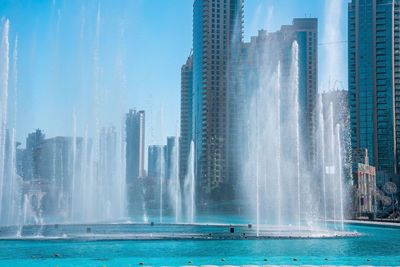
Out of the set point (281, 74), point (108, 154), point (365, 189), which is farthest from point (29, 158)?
point (281, 74)

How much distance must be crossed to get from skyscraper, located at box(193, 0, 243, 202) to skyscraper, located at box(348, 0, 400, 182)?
25.5 meters

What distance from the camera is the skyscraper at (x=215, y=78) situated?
108375 mm

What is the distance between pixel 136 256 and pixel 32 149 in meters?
52.5

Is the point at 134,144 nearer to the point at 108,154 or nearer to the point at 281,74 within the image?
the point at 281,74

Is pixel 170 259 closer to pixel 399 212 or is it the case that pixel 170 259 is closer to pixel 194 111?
pixel 399 212

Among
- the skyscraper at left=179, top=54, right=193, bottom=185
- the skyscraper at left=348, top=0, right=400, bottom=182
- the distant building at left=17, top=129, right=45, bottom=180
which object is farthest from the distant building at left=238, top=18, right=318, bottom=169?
the distant building at left=17, top=129, right=45, bottom=180

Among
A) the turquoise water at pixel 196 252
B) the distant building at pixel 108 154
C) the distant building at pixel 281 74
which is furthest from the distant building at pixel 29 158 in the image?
the distant building at pixel 281 74

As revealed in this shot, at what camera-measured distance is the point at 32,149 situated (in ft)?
227

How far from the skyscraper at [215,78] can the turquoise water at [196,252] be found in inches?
3151

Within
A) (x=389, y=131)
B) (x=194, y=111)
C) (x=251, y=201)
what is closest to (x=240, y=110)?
(x=194, y=111)

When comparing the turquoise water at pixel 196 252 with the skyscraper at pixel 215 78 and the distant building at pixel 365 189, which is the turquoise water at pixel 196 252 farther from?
the skyscraper at pixel 215 78

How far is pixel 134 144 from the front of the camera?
409 feet

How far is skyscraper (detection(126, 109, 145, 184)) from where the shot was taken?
376 ft

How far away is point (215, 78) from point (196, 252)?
9016 centimetres
